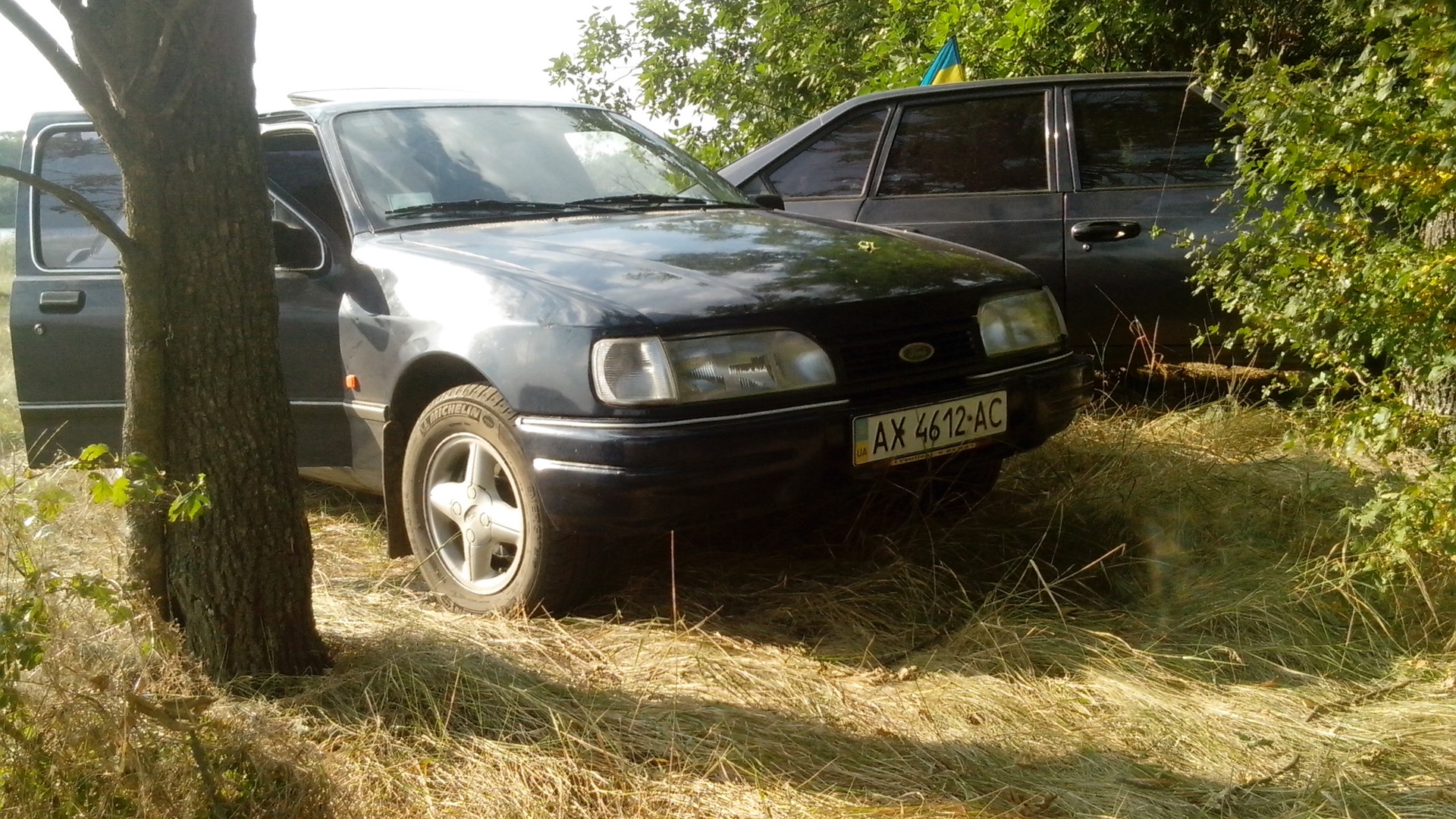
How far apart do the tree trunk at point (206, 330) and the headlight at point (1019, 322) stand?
189cm

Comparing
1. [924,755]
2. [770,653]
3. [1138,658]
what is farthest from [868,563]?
[924,755]

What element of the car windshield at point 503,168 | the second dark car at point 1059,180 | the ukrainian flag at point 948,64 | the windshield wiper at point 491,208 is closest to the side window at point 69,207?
the car windshield at point 503,168

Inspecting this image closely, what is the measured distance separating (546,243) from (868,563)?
1.31 meters

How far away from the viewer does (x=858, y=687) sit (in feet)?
10.3

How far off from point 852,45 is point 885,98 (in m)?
4.14

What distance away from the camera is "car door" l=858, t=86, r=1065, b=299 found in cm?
543

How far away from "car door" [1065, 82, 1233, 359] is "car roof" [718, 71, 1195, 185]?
187 millimetres

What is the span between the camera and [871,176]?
582 centimetres

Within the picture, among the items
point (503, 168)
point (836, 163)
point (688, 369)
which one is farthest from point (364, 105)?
point (836, 163)

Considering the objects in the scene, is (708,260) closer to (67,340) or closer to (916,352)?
(916,352)

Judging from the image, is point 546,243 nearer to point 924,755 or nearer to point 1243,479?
point 924,755

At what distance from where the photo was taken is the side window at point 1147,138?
5.33 meters

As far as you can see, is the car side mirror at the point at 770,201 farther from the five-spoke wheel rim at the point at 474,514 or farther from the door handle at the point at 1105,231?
the five-spoke wheel rim at the point at 474,514

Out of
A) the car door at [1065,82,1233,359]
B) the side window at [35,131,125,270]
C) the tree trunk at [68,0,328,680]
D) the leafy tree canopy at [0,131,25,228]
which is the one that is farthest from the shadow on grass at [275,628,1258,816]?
the car door at [1065,82,1233,359]
